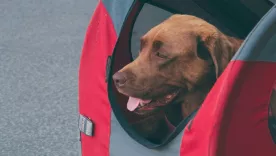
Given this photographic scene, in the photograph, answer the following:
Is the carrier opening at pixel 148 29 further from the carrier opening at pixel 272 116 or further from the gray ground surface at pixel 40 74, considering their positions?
the gray ground surface at pixel 40 74

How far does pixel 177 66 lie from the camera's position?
1524 mm

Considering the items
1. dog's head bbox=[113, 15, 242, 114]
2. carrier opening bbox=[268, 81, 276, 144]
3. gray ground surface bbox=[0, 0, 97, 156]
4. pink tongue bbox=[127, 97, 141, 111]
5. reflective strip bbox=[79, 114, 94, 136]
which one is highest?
dog's head bbox=[113, 15, 242, 114]

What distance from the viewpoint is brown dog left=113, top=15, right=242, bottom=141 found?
1.51 meters

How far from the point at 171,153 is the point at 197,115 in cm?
17

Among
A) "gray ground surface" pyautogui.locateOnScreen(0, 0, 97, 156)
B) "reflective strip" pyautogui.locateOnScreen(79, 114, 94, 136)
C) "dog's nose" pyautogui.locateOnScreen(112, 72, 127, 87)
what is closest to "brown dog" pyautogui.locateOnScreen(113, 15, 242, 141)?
"dog's nose" pyautogui.locateOnScreen(112, 72, 127, 87)

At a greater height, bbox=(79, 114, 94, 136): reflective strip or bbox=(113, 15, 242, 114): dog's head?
bbox=(113, 15, 242, 114): dog's head

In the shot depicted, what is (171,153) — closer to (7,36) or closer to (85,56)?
(85,56)

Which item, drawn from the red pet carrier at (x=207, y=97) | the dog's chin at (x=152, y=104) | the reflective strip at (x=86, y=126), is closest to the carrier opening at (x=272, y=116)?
the red pet carrier at (x=207, y=97)

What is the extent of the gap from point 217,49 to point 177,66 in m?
0.11

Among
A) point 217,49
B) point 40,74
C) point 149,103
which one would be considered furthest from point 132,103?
point 40,74

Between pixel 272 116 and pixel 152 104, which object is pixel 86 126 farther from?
pixel 272 116

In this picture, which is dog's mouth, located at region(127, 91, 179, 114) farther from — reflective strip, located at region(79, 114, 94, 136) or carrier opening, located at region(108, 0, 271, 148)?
reflective strip, located at region(79, 114, 94, 136)

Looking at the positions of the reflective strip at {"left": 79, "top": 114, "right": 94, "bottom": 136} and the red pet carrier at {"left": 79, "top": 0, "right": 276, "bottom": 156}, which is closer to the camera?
the red pet carrier at {"left": 79, "top": 0, "right": 276, "bottom": 156}

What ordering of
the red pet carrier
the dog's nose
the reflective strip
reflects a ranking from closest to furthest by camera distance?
the red pet carrier → the dog's nose → the reflective strip
